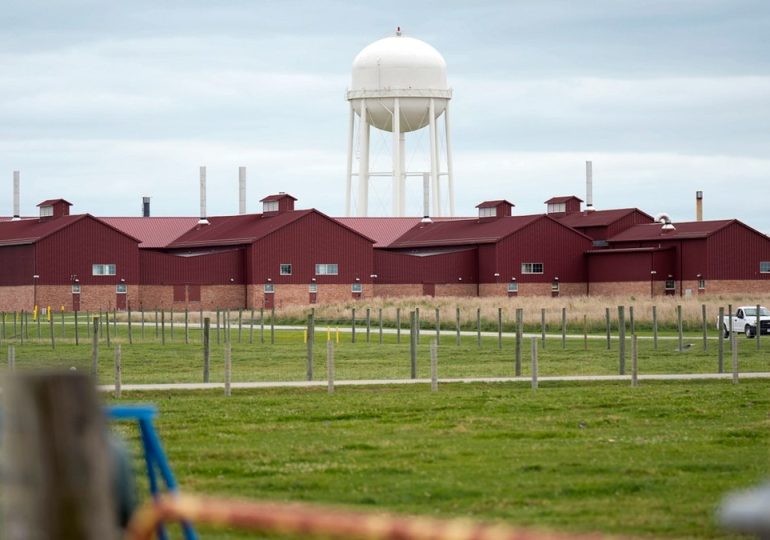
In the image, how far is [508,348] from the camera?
159 ft

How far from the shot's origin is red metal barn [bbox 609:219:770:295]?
86.5 meters

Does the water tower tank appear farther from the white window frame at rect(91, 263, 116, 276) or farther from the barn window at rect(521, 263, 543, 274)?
the white window frame at rect(91, 263, 116, 276)

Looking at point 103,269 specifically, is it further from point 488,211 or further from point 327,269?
point 488,211

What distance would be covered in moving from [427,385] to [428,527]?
2530cm

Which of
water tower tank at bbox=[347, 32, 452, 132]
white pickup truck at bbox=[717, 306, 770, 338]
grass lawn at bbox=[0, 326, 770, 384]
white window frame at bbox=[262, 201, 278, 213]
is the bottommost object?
grass lawn at bbox=[0, 326, 770, 384]

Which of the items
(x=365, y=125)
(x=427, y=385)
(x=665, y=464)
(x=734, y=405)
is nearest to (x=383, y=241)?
(x=365, y=125)

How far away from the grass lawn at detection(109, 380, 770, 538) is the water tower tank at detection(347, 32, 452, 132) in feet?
254

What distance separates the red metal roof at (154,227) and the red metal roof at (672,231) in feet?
93.1

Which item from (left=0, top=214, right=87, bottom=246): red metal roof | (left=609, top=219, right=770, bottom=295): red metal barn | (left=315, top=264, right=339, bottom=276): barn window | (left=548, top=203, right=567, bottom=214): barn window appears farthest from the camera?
(left=548, top=203, right=567, bottom=214): barn window

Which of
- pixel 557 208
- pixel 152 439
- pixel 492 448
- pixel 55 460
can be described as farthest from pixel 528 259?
pixel 55 460

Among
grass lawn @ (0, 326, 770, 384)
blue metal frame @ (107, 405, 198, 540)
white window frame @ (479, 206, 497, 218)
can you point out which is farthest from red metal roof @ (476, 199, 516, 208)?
blue metal frame @ (107, 405, 198, 540)

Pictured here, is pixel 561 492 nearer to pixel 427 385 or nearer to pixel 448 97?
pixel 427 385

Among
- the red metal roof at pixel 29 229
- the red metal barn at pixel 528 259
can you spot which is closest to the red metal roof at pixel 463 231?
the red metal barn at pixel 528 259

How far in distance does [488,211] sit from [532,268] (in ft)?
26.1
